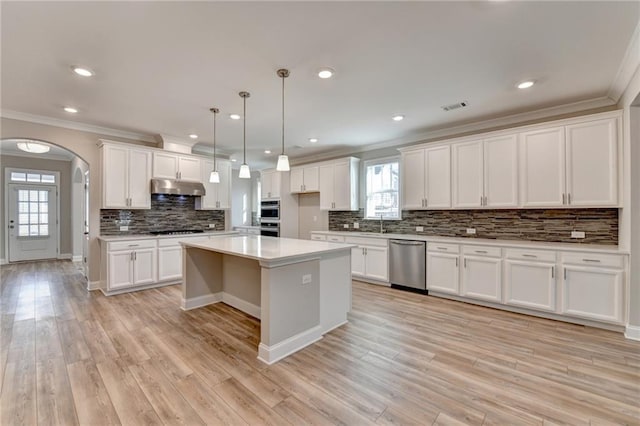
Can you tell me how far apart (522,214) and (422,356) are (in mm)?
2733

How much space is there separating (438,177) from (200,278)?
12.5 ft

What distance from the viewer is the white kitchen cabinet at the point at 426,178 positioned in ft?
14.7

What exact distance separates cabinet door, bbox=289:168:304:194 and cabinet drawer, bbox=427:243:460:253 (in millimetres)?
3165

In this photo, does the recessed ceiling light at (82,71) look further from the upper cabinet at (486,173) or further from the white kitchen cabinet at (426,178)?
the upper cabinet at (486,173)

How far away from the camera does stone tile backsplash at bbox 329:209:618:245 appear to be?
3.53 metres

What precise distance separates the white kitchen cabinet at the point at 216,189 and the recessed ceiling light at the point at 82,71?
287cm

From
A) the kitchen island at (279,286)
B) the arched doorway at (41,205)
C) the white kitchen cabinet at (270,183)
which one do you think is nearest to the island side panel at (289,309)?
the kitchen island at (279,286)

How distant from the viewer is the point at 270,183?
22.7 feet

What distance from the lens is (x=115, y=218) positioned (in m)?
A: 4.96

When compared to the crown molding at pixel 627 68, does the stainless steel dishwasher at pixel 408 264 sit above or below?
below

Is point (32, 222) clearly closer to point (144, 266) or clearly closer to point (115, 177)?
point (115, 177)

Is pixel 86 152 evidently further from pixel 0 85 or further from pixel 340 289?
pixel 340 289

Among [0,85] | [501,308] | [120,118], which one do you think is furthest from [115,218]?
[501,308]

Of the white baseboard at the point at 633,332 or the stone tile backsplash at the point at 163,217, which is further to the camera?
the stone tile backsplash at the point at 163,217
